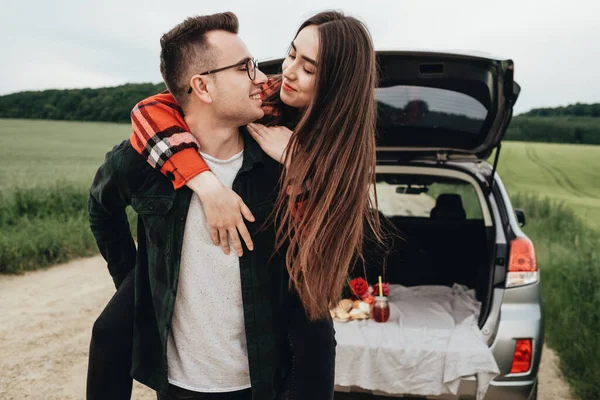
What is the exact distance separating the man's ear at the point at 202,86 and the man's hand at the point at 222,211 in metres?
0.22

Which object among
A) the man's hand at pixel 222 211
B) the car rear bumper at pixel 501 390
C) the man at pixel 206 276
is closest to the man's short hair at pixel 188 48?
the man at pixel 206 276

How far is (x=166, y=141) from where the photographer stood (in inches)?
58.6

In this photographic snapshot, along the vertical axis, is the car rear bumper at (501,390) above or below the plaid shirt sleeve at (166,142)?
below

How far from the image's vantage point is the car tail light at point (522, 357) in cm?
283

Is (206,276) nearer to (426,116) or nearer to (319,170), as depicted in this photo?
(319,170)

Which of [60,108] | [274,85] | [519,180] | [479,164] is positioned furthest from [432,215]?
[60,108]

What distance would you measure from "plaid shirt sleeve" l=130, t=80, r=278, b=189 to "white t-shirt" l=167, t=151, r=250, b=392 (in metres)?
0.09

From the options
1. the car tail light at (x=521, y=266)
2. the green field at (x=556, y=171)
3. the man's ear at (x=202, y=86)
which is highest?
the man's ear at (x=202, y=86)

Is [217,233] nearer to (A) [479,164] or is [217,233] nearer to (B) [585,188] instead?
(A) [479,164]

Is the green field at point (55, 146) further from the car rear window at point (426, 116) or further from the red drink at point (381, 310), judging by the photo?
the car rear window at point (426, 116)

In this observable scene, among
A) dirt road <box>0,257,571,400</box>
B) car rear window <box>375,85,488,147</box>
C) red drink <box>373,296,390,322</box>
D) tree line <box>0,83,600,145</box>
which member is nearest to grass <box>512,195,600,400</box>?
dirt road <box>0,257,571,400</box>

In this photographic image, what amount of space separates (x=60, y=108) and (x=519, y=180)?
1225 inches

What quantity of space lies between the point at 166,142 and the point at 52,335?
12.0ft

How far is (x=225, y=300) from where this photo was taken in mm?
1487
